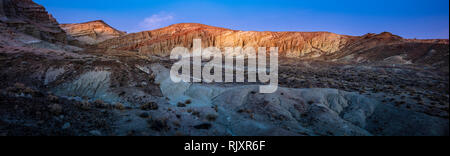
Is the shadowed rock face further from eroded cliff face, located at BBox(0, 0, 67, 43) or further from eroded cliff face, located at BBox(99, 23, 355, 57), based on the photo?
eroded cliff face, located at BBox(0, 0, 67, 43)

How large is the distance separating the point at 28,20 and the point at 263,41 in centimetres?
6463

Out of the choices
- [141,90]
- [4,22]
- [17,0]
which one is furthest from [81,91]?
[17,0]

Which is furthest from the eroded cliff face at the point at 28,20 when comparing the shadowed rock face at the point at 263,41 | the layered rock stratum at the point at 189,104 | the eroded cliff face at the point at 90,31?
the eroded cliff face at the point at 90,31

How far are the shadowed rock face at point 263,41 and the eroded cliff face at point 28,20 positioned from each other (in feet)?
60.0

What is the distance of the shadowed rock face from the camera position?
160ft

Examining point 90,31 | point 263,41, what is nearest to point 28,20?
point 90,31

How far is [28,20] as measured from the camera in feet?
148

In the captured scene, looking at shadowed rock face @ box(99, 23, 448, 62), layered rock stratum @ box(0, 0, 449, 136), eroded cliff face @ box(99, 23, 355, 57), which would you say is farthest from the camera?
eroded cliff face @ box(99, 23, 355, 57)

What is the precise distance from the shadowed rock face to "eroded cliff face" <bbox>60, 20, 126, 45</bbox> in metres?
20.3

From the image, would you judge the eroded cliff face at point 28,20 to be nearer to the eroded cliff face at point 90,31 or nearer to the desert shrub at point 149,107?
the eroded cliff face at point 90,31

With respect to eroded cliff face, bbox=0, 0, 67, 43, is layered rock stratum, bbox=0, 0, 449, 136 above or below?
below

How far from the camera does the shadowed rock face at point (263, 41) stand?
48763mm

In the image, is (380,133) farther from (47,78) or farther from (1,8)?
(1,8)

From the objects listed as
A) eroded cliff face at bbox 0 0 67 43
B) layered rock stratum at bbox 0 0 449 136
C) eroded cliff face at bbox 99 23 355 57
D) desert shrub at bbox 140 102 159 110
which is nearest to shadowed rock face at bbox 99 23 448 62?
eroded cliff face at bbox 99 23 355 57
